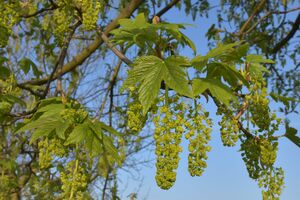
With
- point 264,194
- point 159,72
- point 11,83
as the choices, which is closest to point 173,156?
point 159,72

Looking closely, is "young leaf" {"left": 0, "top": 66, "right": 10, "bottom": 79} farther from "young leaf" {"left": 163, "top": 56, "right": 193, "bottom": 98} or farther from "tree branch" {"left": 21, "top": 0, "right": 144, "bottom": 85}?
"young leaf" {"left": 163, "top": 56, "right": 193, "bottom": 98}

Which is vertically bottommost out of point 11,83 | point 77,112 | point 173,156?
point 173,156

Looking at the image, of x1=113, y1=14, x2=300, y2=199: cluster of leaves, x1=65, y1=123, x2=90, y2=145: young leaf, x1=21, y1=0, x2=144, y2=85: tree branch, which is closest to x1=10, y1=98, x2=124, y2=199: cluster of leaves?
x1=65, y1=123, x2=90, y2=145: young leaf

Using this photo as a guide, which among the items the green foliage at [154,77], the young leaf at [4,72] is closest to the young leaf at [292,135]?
the green foliage at [154,77]

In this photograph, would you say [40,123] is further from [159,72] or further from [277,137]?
[277,137]

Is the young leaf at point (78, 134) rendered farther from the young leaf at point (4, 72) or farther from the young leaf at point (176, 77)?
the young leaf at point (4, 72)

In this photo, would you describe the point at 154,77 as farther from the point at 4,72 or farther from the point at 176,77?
the point at 4,72

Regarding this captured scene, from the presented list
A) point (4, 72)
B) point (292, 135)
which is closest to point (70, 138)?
point (292, 135)

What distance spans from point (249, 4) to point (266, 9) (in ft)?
0.87

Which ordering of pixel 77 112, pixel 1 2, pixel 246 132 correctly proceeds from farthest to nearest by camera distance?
pixel 1 2, pixel 77 112, pixel 246 132

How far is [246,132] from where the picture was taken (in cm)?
156

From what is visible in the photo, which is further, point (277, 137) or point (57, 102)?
point (57, 102)

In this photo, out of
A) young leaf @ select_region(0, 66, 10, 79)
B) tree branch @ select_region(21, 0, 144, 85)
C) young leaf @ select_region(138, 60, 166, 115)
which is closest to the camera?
young leaf @ select_region(138, 60, 166, 115)

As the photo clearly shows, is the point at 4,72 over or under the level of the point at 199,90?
over
